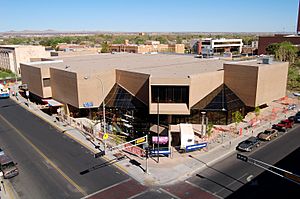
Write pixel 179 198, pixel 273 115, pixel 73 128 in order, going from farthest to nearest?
1. pixel 273 115
2. pixel 73 128
3. pixel 179 198

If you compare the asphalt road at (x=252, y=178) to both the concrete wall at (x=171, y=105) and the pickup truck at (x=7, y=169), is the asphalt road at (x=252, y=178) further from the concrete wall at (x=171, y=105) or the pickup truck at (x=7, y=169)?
the pickup truck at (x=7, y=169)

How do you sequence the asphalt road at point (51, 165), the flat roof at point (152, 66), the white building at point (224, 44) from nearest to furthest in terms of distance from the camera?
the asphalt road at point (51, 165) < the flat roof at point (152, 66) < the white building at point (224, 44)

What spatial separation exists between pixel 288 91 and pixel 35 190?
233 feet

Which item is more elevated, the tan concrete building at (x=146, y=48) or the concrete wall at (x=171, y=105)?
the tan concrete building at (x=146, y=48)

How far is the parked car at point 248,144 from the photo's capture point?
35.6 metres

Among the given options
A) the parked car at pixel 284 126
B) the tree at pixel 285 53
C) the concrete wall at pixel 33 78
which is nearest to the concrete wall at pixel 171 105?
the parked car at pixel 284 126

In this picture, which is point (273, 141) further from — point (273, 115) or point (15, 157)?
point (15, 157)

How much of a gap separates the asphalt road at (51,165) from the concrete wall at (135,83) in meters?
13.2

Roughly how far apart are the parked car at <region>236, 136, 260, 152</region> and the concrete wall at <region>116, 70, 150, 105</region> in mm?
15801

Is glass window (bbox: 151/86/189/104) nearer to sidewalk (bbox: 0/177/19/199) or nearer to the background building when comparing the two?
sidewalk (bbox: 0/177/19/199)

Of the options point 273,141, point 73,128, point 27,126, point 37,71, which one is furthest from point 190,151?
point 37,71

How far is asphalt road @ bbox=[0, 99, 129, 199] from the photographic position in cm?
2667

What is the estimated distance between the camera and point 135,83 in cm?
4547

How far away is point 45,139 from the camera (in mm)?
40125
